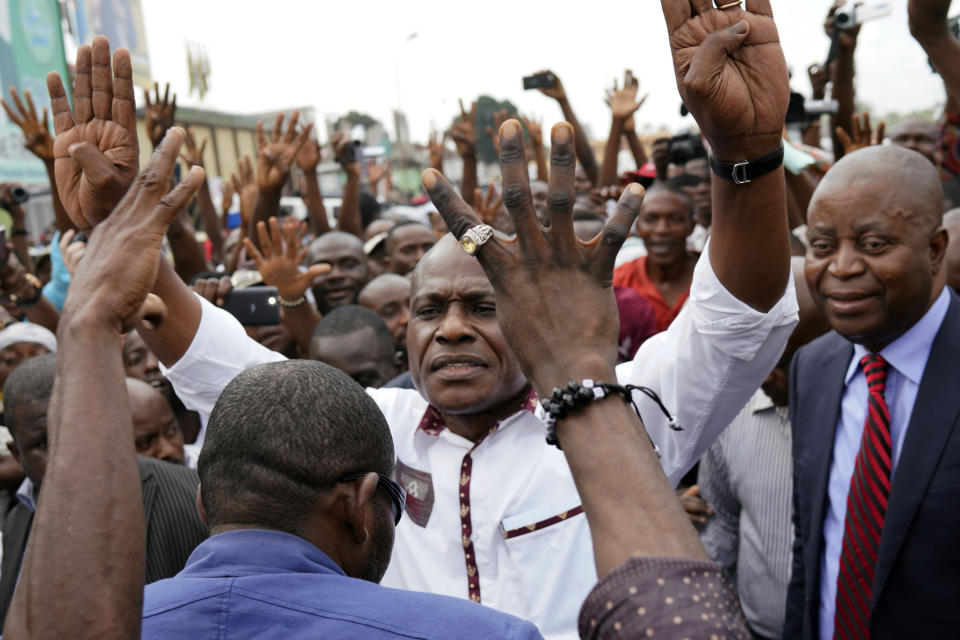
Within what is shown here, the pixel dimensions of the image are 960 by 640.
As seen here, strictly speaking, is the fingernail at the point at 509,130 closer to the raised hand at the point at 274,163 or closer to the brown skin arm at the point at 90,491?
the brown skin arm at the point at 90,491

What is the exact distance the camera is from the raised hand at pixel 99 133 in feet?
5.78

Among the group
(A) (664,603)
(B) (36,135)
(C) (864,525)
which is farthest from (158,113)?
(A) (664,603)

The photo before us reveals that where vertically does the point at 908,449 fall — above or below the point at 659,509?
below

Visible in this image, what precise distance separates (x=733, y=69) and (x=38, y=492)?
8.13ft

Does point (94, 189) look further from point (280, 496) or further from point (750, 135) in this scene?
point (750, 135)

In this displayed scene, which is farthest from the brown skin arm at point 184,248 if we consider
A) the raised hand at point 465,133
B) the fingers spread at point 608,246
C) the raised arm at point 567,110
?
the fingers spread at point 608,246

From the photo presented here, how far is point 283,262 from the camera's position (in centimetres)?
449

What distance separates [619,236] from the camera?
1272 mm

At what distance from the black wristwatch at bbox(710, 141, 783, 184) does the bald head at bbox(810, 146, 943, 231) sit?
3.60 feet

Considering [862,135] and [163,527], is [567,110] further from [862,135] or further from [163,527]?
[163,527]

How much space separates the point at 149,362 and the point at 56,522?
148 inches

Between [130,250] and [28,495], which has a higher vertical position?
[130,250]

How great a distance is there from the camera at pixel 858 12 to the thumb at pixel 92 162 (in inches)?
189

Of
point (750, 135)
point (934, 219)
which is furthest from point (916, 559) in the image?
point (750, 135)
